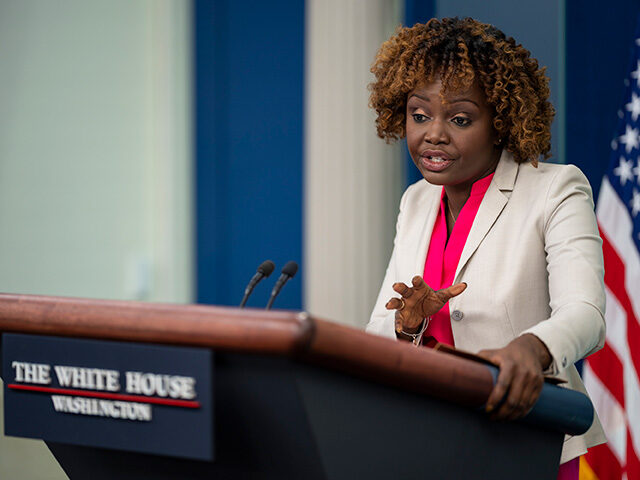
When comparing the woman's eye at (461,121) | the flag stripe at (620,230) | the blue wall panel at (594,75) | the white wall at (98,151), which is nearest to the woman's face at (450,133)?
the woman's eye at (461,121)

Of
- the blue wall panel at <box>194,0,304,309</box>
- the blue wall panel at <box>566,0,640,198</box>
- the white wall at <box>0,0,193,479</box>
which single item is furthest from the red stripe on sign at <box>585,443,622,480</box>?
the white wall at <box>0,0,193,479</box>

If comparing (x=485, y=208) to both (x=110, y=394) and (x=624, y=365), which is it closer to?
(x=110, y=394)

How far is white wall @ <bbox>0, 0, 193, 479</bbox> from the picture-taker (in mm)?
4453

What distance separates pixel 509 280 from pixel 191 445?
78cm

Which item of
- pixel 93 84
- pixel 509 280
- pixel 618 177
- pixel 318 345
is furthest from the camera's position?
pixel 93 84

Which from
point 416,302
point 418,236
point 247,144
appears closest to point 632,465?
point 418,236

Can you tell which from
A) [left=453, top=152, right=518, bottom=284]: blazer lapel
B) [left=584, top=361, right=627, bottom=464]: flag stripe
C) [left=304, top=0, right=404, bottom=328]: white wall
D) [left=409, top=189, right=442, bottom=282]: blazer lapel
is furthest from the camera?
[left=304, top=0, right=404, bottom=328]: white wall

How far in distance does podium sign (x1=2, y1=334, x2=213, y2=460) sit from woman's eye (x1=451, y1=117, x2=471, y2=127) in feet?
2.79

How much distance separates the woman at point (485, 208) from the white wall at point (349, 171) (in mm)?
2173

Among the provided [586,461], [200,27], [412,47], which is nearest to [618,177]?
[586,461]

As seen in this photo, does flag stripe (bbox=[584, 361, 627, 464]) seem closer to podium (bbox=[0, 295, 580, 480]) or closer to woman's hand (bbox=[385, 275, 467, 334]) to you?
woman's hand (bbox=[385, 275, 467, 334])

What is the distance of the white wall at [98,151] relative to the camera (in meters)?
4.45

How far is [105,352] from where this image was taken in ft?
3.15

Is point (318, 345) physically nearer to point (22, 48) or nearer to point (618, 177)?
point (618, 177)
